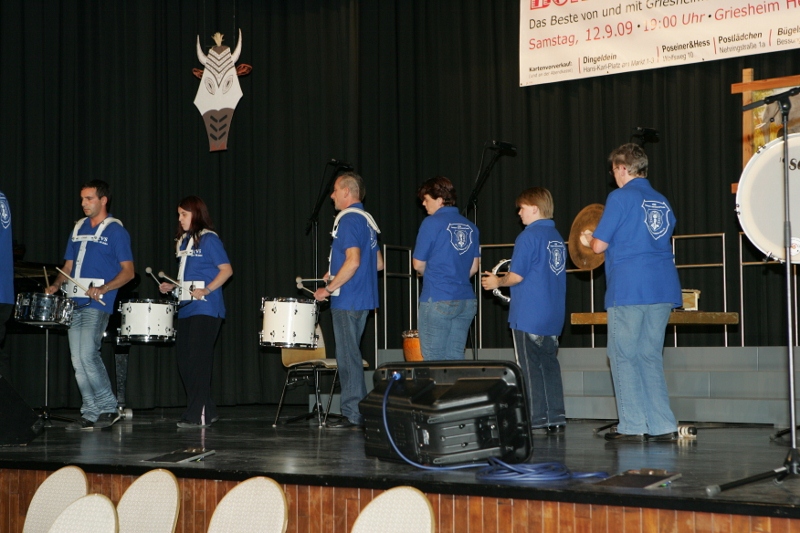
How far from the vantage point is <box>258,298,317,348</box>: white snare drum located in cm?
603

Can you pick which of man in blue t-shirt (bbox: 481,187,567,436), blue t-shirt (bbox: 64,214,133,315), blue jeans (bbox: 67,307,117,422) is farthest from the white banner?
blue jeans (bbox: 67,307,117,422)

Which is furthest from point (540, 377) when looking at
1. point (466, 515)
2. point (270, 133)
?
point (270, 133)

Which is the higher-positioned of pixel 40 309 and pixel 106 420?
pixel 40 309

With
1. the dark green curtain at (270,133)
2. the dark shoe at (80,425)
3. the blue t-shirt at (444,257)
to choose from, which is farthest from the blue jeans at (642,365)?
the dark shoe at (80,425)

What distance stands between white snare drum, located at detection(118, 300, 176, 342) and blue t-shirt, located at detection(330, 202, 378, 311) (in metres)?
1.28

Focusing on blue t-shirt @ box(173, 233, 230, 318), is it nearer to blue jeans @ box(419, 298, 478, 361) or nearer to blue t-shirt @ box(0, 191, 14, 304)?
blue t-shirt @ box(0, 191, 14, 304)

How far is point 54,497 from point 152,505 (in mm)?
542

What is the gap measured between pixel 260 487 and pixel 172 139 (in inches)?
265

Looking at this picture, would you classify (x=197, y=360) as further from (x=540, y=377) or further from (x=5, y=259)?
(x=540, y=377)

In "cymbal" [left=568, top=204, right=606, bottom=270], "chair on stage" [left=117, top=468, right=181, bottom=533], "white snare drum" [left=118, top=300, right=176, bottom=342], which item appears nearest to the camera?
"chair on stage" [left=117, top=468, right=181, bottom=533]

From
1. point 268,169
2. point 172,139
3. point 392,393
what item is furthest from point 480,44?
point 392,393

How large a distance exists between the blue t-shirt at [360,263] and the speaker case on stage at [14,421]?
2035 mm

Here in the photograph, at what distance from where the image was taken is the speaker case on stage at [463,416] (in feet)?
12.4

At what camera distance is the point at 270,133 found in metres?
A: 9.06
